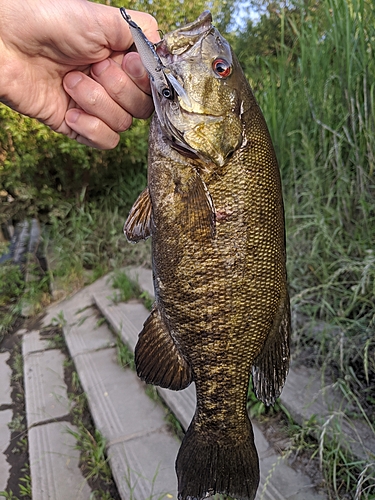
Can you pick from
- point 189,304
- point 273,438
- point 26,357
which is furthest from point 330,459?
point 26,357

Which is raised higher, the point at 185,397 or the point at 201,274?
the point at 201,274

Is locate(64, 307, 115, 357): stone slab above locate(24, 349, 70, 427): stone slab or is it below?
above

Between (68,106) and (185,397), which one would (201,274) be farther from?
(185,397)

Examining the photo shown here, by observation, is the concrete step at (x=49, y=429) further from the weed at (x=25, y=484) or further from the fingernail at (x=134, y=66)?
the fingernail at (x=134, y=66)

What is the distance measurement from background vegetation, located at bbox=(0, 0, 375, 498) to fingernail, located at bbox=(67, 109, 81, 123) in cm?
146

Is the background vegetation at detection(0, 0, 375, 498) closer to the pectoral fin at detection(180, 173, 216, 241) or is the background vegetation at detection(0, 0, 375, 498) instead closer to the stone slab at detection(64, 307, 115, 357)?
the stone slab at detection(64, 307, 115, 357)

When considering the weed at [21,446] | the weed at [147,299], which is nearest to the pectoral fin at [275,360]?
A: the weed at [21,446]

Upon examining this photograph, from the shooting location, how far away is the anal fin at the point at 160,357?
135 cm

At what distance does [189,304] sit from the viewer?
4.12 ft

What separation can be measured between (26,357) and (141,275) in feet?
4.57

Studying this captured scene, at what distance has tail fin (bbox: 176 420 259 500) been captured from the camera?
1.30 metres

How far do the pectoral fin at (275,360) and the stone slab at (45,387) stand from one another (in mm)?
2100

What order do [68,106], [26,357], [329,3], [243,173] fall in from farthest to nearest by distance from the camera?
[26,357]
[329,3]
[68,106]
[243,173]

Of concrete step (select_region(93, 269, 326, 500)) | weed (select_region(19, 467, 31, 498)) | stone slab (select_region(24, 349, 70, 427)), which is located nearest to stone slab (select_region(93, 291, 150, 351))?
concrete step (select_region(93, 269, 326, 500))
